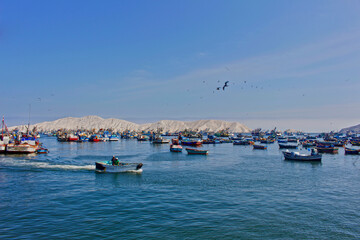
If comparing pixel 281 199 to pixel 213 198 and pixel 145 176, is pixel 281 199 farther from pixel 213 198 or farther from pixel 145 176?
pixel 145 176

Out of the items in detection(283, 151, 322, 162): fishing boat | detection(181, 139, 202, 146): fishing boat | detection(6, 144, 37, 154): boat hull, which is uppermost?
→ detection(6, 144, 37, 154): boat hull

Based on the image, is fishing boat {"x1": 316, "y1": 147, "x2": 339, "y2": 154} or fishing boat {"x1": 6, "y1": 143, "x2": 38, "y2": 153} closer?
fishing boat {"x1": 6, "y1": 143, "x2": 38, "y2": 153}

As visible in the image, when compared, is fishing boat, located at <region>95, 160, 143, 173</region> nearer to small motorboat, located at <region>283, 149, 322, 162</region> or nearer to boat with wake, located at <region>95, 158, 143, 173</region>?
boat with wake, located at <region>95, 158, 143, 173</region>

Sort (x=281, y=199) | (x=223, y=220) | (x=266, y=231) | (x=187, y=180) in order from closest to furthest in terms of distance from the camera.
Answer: (x=266, y=231) → (x=223, y=220) → (x=281, y=199) → (x=187, y=180)

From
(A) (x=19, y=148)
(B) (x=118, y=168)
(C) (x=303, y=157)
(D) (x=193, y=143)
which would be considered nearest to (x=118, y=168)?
(B) (x=118, y=168)

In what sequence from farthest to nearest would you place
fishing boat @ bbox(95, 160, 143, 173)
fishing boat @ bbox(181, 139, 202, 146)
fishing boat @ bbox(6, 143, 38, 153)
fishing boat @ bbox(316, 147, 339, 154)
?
1. fishing boat @ bbox(181, 139, 202, 146)
2. fishing boat @ bbox(316, 147, 339, 154)
3. fishing boat @ bbox(6, 143, 38, 153)
4. fishing boat @ bbox(95, 160, 143, 173)

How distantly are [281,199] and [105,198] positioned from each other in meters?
17.8

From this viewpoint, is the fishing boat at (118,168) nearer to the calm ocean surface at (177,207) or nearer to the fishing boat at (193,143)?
the calm ocean surface at (177,207)

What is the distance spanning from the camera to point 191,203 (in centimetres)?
2406

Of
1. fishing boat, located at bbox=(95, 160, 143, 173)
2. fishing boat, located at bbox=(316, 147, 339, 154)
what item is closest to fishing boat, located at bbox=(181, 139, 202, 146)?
fishing boat, located at bbox=(316, 147, 339, 154)

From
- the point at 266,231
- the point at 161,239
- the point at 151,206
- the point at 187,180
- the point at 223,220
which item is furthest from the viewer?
the point at 187,180

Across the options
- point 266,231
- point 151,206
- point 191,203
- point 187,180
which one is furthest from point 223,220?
point 187,180

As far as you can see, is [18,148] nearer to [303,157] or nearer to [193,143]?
[303,157]

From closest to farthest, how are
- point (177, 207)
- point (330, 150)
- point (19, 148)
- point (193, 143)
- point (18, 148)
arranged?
point (177, 207) → point (18, 148) → point (19, 148) → point (330, 150) → point (193, 143)
